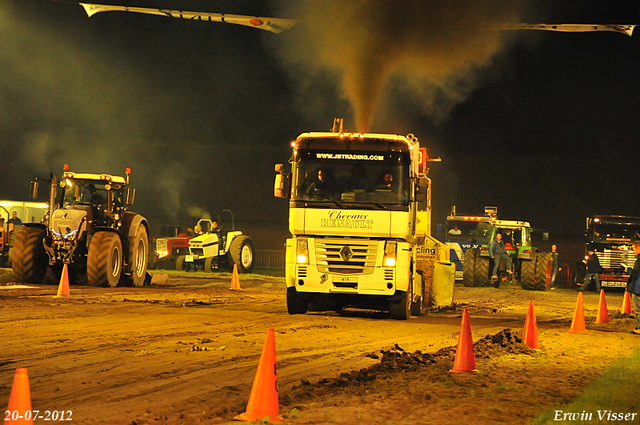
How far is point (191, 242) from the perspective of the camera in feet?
92.0

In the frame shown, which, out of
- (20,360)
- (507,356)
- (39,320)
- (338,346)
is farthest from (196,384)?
(39,320)

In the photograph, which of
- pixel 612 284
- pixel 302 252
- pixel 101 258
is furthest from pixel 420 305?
pixel 612 284

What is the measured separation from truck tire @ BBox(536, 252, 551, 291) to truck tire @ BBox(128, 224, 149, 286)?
47.5ft

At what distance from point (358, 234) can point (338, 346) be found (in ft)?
9.75

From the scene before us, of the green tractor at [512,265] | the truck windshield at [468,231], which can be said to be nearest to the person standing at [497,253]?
the green tractor at [512,265]

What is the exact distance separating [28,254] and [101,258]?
2073mm

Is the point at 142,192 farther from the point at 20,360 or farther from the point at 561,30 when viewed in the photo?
the point at 20,360

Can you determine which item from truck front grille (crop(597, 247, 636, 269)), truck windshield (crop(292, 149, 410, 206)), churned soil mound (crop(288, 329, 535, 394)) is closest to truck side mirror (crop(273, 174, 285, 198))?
truck windshield (crop(292, 149, 410, 206))

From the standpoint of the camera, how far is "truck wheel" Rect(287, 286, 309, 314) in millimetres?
13366

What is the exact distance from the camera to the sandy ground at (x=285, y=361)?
247 inches

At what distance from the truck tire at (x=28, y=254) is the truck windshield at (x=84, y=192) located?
1.16 m

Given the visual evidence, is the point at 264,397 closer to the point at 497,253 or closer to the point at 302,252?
the point at 302,252

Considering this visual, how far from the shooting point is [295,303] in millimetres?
13789

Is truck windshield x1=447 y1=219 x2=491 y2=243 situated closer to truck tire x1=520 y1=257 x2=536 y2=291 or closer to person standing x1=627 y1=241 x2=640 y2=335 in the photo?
truck tire x1=520 y1=257 x2=536 y2=291
